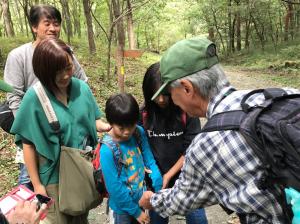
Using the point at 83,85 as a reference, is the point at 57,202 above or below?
below

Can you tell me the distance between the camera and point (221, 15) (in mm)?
24531

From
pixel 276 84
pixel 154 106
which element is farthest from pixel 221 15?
pixel 154 106

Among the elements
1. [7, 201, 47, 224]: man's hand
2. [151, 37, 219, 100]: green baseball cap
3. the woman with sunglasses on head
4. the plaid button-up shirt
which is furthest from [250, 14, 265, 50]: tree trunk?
[7, 201, 47, 224]: man's hand

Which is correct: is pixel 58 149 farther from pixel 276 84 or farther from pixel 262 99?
pixel 276 84

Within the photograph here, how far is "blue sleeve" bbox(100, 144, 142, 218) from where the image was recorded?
2.21 m

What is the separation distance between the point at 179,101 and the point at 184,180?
0.39 m

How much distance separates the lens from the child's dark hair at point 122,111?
7.32 ft

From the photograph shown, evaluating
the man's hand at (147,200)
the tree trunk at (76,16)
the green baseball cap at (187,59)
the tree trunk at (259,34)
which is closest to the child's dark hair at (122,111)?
the man's hand at (147,200)

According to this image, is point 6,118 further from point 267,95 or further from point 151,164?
point 267,95

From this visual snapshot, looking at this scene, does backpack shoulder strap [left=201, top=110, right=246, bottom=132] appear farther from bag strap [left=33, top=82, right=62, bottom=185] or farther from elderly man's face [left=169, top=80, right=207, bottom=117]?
bag strap [left=33, top=82, right=62, bottom=185]

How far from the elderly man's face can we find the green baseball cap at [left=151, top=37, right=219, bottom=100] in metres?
0.05

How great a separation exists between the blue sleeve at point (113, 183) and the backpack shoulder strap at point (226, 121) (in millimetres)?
870

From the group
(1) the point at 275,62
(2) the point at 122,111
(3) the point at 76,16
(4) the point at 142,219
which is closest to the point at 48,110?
(2) the point at 122,111

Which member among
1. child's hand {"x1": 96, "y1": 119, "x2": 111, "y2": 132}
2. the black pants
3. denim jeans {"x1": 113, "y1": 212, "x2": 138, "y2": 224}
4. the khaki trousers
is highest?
the black pants
